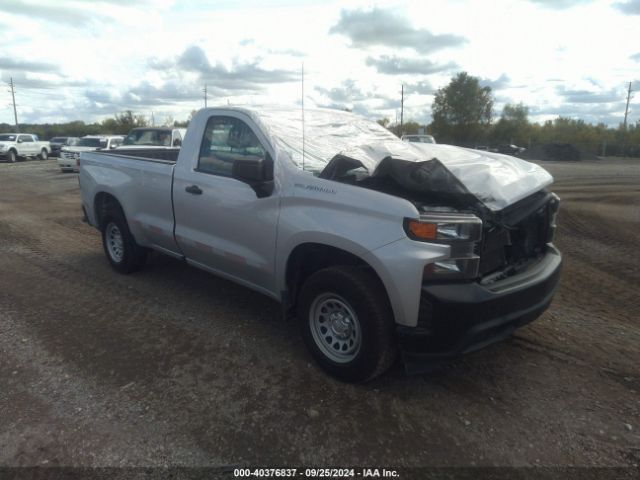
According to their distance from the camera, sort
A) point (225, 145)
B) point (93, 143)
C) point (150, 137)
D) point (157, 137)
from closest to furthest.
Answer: point (225, 145), point (157, 137), point (150, 137), point (93, 143)

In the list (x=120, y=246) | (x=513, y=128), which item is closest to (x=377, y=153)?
(x=120, y=246)

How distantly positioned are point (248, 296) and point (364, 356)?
2247 millimetres

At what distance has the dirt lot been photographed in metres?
2.82

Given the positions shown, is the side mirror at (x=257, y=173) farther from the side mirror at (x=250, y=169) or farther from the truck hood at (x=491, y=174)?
the truck hood at (x=491, y=174)

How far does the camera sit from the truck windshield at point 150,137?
16.3 meters

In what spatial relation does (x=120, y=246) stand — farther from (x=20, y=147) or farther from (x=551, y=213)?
(x=20, y=147)

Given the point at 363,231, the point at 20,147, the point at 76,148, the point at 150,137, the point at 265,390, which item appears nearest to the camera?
the point at 363,231

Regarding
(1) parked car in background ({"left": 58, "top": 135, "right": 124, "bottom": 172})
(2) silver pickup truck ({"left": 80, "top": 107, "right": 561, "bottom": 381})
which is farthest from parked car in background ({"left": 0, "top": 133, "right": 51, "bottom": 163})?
(2) silver pickup truck ({"left": 80, "top": 107, "right": 561, "bottom": 381})

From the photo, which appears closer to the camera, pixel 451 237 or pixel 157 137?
pixel 451 237

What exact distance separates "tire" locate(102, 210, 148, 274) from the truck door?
3.93ft

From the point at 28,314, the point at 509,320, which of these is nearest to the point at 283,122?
the point at 509,320

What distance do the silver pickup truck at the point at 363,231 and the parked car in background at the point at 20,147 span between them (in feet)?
112

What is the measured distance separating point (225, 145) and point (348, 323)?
80.1 inches

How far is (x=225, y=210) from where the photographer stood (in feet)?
13.7
